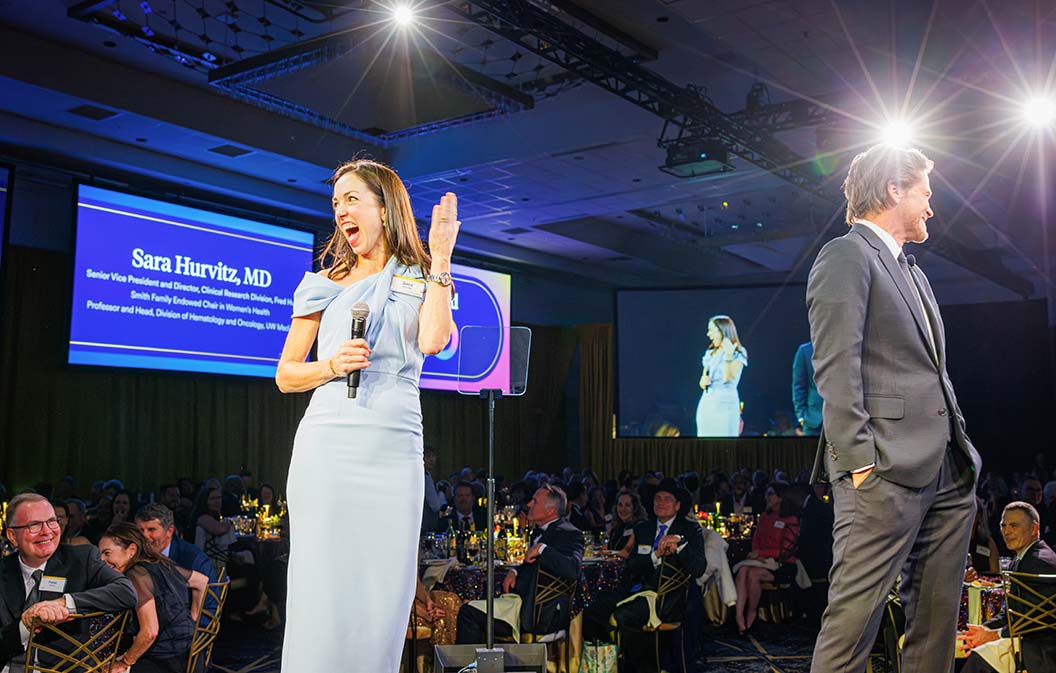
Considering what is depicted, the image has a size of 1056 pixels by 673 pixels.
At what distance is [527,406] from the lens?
1766cm

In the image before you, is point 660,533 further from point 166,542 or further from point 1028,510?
point 166,542

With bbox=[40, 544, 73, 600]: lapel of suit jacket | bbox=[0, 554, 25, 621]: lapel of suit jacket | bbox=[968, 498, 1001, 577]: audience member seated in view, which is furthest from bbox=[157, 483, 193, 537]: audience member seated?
bbox=[968, 498, 1001, 577]: audience member seated

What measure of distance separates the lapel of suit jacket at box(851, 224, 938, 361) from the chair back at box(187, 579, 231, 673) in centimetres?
338

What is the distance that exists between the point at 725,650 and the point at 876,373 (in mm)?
5549

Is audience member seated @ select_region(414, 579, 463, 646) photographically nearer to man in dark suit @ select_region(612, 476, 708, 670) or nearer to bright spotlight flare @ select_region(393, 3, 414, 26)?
man in dark suit @ select_region(612, 476, 708, 670)

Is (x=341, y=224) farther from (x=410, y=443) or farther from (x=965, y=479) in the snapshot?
(x=965, y=479)

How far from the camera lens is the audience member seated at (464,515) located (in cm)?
920

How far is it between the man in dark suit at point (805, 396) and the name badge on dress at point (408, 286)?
1382 centimetres

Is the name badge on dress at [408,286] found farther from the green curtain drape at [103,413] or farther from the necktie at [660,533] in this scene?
the green curtain drape at [103,413]

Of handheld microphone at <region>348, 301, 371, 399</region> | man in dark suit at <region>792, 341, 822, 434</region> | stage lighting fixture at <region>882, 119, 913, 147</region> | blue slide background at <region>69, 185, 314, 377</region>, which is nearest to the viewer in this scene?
handheld microphone at <region>348, 301, 371, 399</region>

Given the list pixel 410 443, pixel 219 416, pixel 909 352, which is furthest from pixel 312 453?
pixel 219 416

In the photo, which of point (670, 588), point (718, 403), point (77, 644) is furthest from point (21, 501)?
point (718, 403)

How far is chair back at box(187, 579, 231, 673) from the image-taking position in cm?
442

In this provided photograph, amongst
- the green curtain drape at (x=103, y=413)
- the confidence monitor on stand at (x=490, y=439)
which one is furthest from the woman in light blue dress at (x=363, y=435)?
the green curtain drape at (x=103, y=413)
